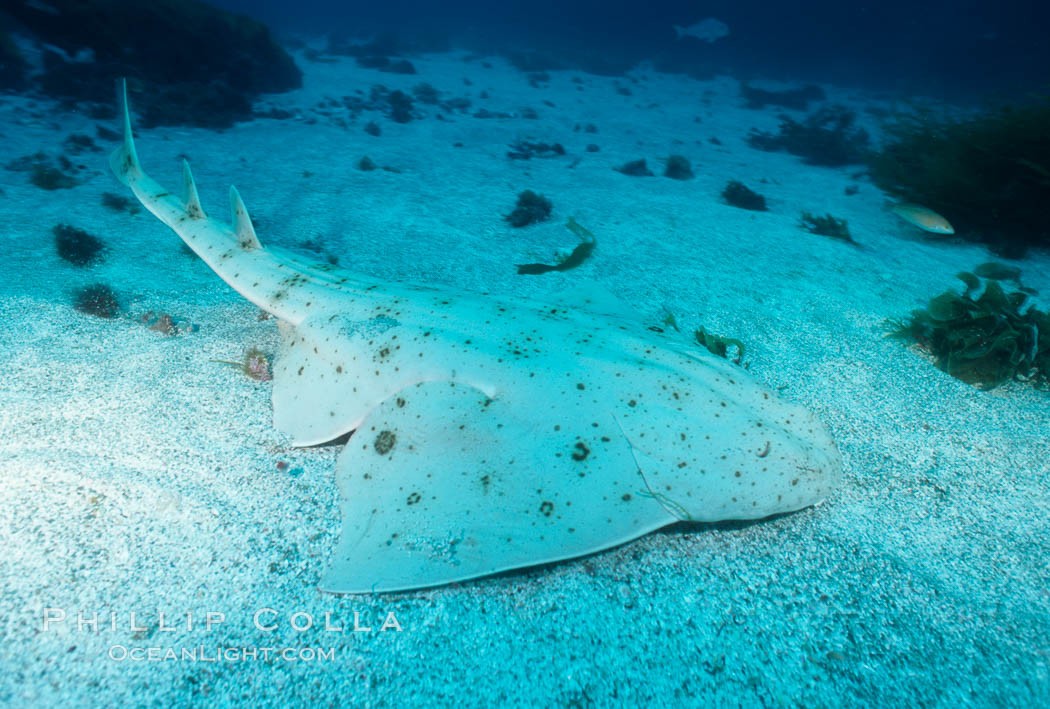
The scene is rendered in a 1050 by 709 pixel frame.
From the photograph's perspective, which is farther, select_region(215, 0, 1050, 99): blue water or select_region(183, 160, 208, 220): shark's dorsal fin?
select_region(215, 0, 1050, 99): blue water

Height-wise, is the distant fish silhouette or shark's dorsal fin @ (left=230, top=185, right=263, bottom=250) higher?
the distant fish silhouette

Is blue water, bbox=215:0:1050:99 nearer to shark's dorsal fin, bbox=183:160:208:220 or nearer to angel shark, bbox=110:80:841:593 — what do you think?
shark's dorsal fin, bbox=183:160:208:220

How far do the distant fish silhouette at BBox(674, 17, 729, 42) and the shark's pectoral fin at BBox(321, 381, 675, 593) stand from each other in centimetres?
5703

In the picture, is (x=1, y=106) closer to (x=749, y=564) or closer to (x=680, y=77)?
(x=749, y=564)

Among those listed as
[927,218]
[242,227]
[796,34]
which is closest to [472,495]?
[242,227]

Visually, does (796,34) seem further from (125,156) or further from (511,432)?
(511,432)

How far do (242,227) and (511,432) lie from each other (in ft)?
11.0

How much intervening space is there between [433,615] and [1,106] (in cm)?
1456

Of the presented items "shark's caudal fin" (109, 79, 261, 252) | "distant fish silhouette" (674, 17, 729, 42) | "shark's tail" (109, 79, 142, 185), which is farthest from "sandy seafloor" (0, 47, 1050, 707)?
"distant fish silhouette" (674, 17, 729, 42)

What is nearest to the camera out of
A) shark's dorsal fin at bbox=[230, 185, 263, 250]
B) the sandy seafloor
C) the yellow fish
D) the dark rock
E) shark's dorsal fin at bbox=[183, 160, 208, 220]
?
the sandy seafloor

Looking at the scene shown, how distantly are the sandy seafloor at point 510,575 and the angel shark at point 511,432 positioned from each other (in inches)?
13.0

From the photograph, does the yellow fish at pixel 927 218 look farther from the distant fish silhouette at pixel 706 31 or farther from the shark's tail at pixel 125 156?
the distant fish silhouette at pixel 706 31

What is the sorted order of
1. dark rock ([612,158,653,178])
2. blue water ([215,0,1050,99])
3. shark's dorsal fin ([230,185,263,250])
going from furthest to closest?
blue water ([215,0,1050,99])
dark rock ([612,158,653,178])
shark's dorsal fin ([230,185,263,250])

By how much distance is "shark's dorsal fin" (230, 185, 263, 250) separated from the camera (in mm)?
4125
